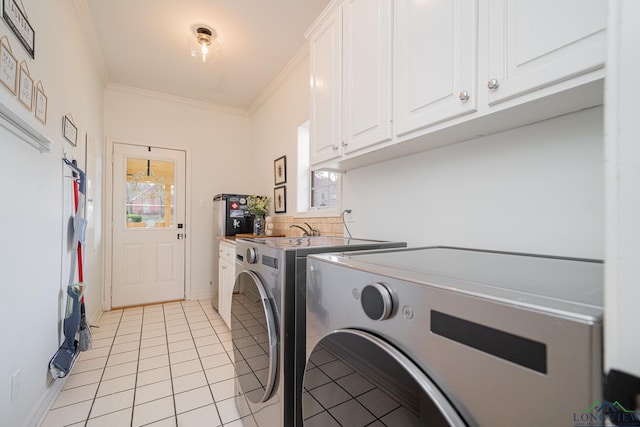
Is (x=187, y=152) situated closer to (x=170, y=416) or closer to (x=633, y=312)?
(x=170, y=416)

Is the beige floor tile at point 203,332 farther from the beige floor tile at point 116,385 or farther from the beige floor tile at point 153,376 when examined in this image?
the beige floor tile at point 116,385

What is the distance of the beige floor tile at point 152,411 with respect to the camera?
1580 mm

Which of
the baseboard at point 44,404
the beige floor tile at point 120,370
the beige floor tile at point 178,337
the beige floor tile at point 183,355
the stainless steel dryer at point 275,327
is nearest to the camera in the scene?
the stainless steel dryer at point 275,327

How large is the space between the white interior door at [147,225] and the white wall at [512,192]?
3.39 metres

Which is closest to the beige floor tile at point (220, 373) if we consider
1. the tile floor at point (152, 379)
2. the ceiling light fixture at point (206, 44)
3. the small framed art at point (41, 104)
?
the tile floor at point (152, 379)

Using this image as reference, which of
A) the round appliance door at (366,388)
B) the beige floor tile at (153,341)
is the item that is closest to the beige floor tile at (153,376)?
the beige floor tile at (153,341)

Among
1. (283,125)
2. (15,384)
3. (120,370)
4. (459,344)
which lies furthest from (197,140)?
(459,344)

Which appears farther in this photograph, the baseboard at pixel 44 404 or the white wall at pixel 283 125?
the white wall at pixel 283 125

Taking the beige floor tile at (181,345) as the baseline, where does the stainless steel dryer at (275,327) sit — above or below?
above

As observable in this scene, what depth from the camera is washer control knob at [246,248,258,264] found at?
133 centimetres

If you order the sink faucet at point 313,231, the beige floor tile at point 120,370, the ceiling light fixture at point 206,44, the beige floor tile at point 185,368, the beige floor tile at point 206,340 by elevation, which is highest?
the ceiling light fixture at point 206,44

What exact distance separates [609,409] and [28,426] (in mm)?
2348

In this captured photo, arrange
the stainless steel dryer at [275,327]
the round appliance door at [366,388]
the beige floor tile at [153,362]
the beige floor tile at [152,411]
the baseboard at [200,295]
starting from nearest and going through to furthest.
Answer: the round appliance door at [366,388] → the stainless steel dryer at [275,327] → the beige floor tile at [152,411] → the beige floor tile at [153,362] → the baseboard at [200,295]

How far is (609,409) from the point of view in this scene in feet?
1.00
